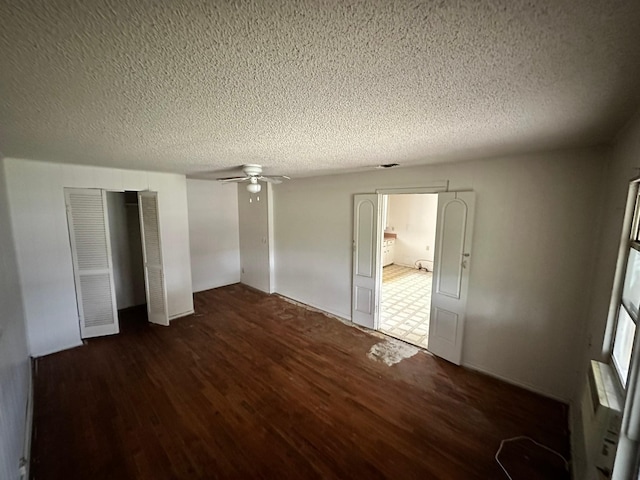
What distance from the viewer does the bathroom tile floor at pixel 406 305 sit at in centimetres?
374

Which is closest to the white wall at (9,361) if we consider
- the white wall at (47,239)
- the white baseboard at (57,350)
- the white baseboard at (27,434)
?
the white baseboard at (27,434)

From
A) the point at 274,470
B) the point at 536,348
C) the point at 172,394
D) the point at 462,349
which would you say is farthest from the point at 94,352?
the point at 536,348

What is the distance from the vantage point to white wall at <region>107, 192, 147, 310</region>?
433 centimetres

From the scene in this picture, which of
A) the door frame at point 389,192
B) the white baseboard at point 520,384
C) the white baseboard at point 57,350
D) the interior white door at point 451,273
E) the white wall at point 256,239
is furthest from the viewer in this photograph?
the white wall at point 256,239

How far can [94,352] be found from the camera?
317 cm

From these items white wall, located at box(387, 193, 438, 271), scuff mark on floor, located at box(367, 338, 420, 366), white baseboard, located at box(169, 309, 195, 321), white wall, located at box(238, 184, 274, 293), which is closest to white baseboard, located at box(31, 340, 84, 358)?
white baseboard, located at box(169, 309, 195, 321)

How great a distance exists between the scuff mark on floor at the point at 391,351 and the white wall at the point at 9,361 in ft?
9.54

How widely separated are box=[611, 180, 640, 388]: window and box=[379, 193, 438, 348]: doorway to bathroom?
3208 millimetres

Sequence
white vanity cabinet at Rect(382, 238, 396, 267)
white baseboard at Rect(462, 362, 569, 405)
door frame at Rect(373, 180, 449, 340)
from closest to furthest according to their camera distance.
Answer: white baseboard at Rect(462, 362, 569, 405) < door frame at Rect(373, 180, 449, 340) < white vanity cabinet at Rect(382, 238, 396, 267)

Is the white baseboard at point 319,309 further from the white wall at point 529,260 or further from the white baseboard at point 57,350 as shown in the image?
the white baseboard at point 57,350

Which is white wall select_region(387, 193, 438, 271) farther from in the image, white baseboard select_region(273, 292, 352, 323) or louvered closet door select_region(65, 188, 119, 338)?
louvered closet door select_region(65, 188, 119, 338)

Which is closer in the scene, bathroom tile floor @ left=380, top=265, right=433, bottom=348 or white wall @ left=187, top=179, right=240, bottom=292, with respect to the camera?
bathroom tile floor @ left=380, top=265, right=433, bottom=348

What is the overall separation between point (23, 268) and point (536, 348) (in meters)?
5.51

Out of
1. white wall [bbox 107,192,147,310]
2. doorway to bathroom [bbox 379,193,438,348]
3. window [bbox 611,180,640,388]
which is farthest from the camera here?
doorway to bathroom [bbox 379,193,438,348]
